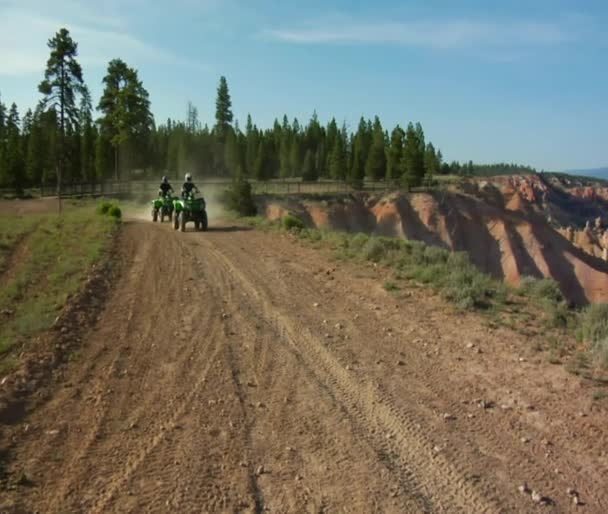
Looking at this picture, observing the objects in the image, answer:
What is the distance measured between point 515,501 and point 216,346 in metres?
4.64

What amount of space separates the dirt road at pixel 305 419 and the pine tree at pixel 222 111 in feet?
263

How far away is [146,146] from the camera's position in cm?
6794

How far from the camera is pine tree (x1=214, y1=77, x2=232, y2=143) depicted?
85438 millimetres

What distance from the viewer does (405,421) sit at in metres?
5.95

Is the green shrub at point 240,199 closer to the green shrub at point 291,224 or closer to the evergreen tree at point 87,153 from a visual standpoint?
the green shrub at point 291,224

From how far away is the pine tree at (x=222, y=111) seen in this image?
85438 mm

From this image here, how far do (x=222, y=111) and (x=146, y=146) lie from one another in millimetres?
22154

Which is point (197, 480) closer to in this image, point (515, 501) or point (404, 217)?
point (515, 501)

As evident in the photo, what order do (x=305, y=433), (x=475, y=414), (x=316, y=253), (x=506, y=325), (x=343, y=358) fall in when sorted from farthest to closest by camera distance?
(x=316, y=253) < (x=506, y=325) < (x=343, y=358) < (x=475, y=414) < (x=305, y=433)

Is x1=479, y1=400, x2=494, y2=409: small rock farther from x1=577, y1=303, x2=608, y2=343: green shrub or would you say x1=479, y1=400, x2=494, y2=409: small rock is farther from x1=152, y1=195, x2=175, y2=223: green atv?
x1=152, y1=195, x2=175, y2=223: green atv

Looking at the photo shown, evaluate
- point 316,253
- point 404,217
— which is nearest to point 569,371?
point 316,253

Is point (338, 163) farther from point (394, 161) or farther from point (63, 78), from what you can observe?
point (63, 78)

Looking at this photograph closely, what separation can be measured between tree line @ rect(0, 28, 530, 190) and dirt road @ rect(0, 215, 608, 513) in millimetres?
31076

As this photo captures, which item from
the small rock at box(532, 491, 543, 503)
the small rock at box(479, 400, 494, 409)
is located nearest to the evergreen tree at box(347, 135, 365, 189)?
the small rock at box(479, 400, 494, 409)
